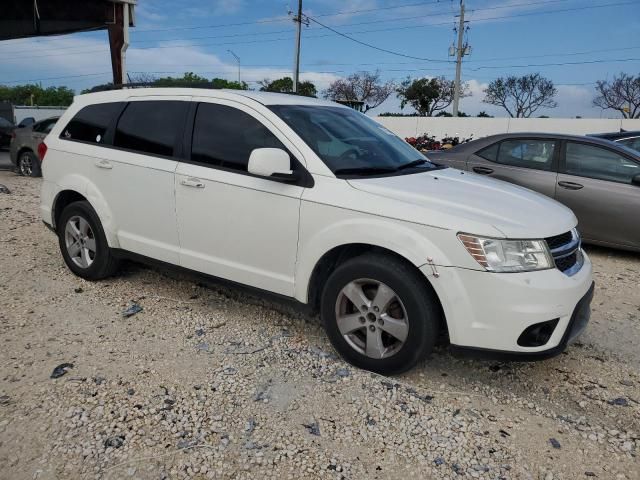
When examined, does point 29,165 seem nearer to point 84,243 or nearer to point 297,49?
point 84,243

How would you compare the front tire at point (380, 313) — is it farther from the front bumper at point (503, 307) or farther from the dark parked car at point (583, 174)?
the dark parked car at point (583, 174)

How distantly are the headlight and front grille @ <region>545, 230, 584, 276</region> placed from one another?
0.21 metres

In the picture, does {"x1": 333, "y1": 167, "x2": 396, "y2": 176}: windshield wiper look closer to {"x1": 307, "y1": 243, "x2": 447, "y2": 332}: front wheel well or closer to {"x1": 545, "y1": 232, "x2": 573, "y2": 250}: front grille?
{"x1": 307, "y1": 243, "x2": 447, "y2": 332}: front wheel well

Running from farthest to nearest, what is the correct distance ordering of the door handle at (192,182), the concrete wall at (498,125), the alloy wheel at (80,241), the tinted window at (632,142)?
1. the concrete wall at (498,125)
2. the tinted window at (632,142)
3. the alloy wheel at (80,241)
4. the door handle at (192,182)

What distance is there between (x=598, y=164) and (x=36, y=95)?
8541 centimetres

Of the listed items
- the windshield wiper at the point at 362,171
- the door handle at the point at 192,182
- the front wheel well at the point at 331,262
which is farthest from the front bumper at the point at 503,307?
the door handle at the point at 192,182

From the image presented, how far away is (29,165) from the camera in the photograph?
12203 millimetres

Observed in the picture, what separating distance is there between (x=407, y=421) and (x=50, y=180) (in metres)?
3.93

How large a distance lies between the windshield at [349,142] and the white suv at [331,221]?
0.05 ft

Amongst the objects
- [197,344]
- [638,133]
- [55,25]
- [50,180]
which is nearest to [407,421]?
[197,344]

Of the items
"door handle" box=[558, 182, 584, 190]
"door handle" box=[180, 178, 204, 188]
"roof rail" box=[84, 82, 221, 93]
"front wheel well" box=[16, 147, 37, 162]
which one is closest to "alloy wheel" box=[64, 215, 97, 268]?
"roof rail" box=[84, 82, 221, 93]

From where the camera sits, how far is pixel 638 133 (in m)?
8.48

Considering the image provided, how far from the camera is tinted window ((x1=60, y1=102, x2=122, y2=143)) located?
452 centimetres

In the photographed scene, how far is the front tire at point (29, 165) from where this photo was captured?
12.0 metres
